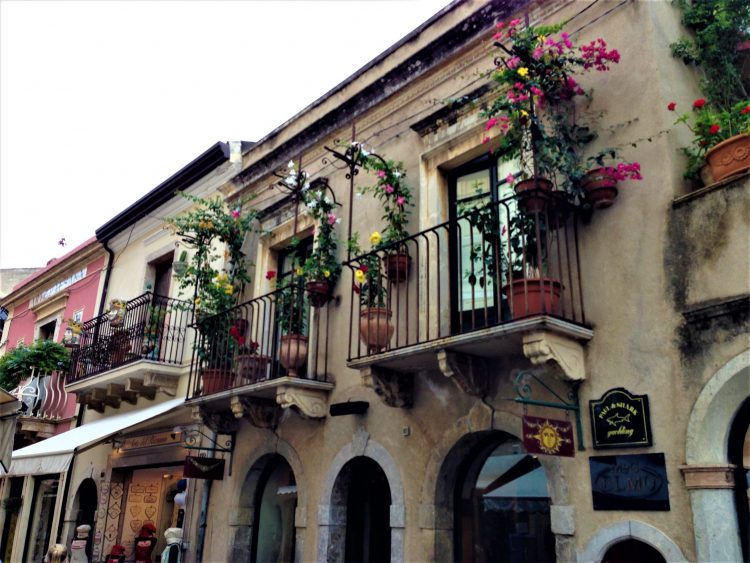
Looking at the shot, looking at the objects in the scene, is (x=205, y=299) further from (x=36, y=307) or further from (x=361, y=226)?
(x=36, y=307)

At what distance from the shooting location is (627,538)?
188 inches

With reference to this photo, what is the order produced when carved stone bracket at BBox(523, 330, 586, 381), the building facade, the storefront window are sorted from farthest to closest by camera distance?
the storefront window < carved stone bracket at BBox(523, 330, 586, 381) < the building facade

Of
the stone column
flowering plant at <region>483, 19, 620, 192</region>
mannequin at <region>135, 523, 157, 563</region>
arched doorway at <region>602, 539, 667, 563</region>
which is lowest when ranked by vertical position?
mannequin at <region>135, 523, 157, 563</region>

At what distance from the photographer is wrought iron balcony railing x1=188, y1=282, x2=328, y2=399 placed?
25.7 feet

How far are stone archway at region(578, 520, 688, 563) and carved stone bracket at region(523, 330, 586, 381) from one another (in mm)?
1110

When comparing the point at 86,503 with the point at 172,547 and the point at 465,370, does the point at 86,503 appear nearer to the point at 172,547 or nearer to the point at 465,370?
the point at 172,547

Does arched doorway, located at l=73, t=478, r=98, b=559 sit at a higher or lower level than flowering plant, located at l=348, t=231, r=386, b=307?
lower

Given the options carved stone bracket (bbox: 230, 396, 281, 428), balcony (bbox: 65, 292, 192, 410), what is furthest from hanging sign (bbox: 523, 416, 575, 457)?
balcony (bbox: 65, 292, 192, 410)

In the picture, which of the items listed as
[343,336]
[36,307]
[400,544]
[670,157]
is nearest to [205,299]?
[343,336]

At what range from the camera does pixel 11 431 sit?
769 cm

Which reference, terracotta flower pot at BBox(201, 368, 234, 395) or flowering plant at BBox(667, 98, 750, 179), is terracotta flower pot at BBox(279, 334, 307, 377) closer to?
terracotta flower pot at BBox(201, 368, 234, 395)

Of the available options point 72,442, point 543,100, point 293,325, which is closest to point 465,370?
point 543,100

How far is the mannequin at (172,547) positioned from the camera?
884 cm

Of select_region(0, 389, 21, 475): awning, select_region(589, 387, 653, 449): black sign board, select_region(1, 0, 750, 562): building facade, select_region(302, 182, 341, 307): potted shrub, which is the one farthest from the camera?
select_region(302, 182, 341, 307): potted shrub
